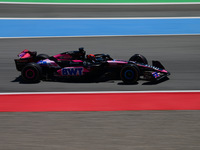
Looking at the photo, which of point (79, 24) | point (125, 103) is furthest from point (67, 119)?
point (79, 24)

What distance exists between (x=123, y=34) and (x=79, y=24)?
2.51 metres

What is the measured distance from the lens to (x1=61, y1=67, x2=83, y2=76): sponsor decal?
9.55 m

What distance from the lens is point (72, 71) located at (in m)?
9.59

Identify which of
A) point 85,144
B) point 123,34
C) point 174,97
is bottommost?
point 85,144

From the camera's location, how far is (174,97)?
27.6 ft

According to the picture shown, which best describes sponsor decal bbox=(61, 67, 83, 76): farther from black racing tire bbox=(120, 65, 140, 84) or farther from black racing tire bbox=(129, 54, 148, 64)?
black racing tire bbox=(129, 54, 148, 64)

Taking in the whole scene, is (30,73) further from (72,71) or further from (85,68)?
(85,68)

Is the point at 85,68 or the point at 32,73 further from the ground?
the point at 85,68

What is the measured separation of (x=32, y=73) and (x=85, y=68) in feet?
4.77

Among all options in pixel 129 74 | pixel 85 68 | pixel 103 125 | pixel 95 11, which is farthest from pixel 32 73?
pixel 95 11

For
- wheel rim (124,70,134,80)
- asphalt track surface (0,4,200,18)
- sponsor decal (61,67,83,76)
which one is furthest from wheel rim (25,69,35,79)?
asphalt track surface (0,4,200,18)

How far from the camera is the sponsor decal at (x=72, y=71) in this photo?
9.55m

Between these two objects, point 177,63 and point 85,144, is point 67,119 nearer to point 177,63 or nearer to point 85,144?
point 85,144

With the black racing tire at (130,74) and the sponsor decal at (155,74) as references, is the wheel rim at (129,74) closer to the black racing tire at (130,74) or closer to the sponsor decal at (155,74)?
the black racing tire at (130,74)
